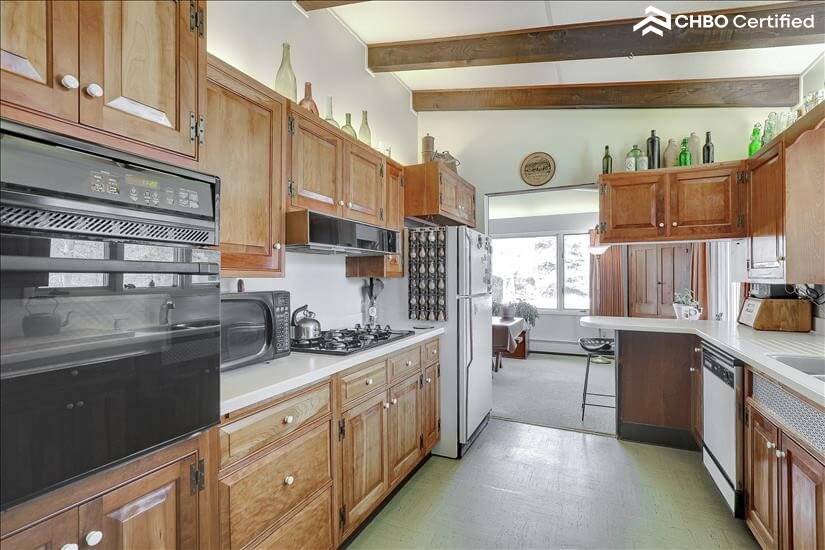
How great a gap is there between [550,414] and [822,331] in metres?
2.03

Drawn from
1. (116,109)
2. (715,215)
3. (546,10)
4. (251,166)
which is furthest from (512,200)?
(116,109)

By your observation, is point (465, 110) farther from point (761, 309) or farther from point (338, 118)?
point (761, 309)

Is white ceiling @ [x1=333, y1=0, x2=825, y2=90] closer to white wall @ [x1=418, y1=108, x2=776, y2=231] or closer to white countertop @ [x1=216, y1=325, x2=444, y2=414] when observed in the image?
white wall @ [x1=418, y1=108, x2=776, y2=231]

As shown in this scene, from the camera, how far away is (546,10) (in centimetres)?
252

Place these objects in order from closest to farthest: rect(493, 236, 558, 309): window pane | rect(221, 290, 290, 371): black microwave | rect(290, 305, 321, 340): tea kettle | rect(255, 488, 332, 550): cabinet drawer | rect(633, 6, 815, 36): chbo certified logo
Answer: rect(255, 488, 332, 550): cabinet drawer, rect(221, 290, 290, 371): black microwave, rect(290, 305, 321, 340): tea kettle, rect(633, 6, 815, 36): chbo certified logo, rect(493, 236, 558, 309): window pane

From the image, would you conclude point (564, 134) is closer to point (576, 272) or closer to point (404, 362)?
point (404, 362)

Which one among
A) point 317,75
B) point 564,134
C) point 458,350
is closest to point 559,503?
point 458,350

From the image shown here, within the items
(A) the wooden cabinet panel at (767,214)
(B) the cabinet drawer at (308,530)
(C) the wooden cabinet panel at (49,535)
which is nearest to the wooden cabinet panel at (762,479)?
(A) the wooden cabinet panel at (767,214)

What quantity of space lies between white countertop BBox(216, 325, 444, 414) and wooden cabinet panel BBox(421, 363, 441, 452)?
2.28 ft

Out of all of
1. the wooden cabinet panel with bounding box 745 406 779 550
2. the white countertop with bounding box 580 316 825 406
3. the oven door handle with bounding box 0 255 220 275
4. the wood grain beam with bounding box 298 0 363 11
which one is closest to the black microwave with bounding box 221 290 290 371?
the oven door handle with bounding box 0 255 220 275

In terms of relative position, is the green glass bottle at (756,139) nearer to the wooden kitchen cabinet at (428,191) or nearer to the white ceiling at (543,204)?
the wooden kitchen cabinet at (428,191)

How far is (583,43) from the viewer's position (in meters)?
2.67

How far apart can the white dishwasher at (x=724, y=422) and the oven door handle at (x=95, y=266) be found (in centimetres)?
240

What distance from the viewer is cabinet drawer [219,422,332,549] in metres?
1.30
